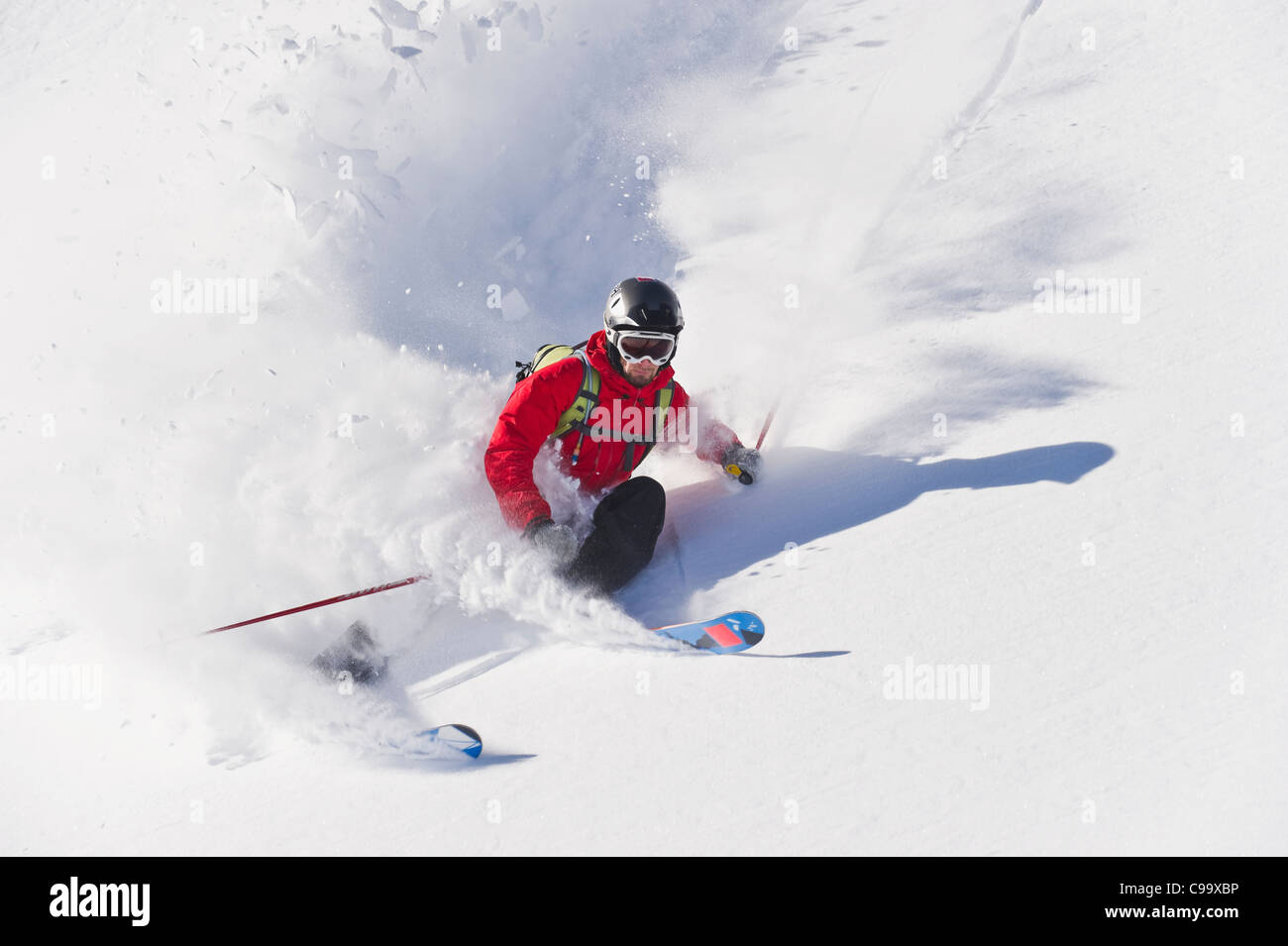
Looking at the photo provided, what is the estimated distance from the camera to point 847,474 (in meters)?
4.48

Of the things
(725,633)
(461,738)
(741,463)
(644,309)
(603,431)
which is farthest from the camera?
(741,463)

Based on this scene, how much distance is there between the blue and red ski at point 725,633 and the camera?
3.43 metres

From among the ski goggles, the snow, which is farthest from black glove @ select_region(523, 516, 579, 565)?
the ski goggles

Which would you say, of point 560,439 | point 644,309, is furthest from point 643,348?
point 560,439

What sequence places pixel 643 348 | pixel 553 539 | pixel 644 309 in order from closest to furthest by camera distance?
pixel 553 539, pixel 644 309, pixel 643 348

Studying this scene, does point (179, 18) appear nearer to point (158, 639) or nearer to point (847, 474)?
point (158, 639)

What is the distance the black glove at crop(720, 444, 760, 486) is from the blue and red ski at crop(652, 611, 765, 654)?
1.21 m

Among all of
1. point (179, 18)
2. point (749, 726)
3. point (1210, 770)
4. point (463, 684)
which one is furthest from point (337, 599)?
point (179, 18)

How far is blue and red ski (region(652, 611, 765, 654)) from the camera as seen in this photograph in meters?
3.43

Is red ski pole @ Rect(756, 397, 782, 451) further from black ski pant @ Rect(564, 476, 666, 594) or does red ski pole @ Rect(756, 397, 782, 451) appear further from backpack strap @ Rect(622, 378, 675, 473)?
black ski pant @ Rect(564, 476, 666, 594)

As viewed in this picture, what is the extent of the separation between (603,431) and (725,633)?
130cm

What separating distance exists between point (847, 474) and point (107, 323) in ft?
16.3

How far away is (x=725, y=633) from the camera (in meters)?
3.46

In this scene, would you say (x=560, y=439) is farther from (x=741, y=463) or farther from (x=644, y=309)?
(x=741, y=463)
